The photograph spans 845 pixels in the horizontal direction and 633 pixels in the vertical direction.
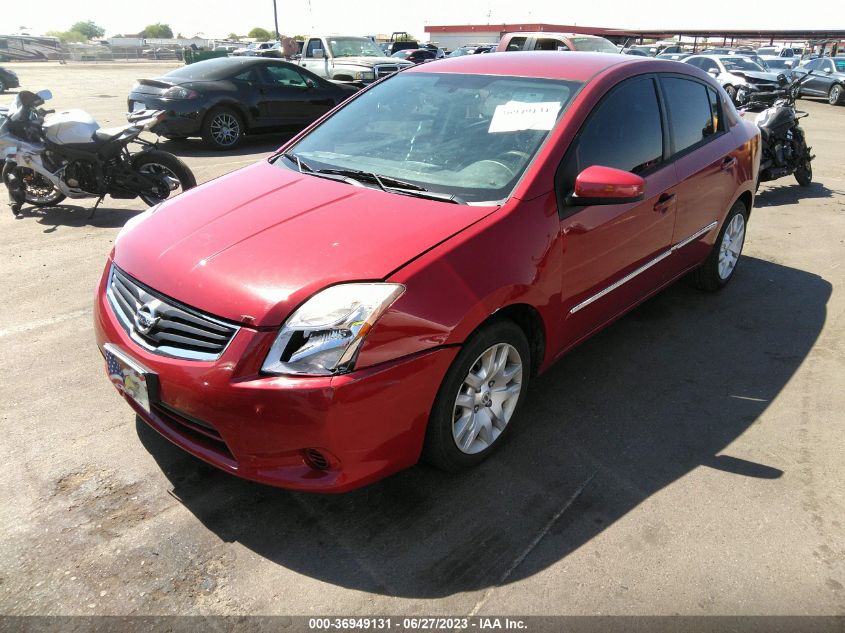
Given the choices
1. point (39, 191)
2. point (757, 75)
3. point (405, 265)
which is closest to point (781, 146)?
point (405, 265)

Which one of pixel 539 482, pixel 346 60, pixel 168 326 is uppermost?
pixel 346 60

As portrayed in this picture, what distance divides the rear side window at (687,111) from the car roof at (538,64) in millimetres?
217

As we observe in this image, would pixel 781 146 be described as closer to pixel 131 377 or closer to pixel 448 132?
pixel 448 132

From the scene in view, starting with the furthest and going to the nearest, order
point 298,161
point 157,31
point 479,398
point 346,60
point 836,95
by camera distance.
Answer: point 157,31 → point 836,95 → point 346,60 → point 298,161 → point 479,398

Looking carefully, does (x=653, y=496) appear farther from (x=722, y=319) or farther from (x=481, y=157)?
(x=722, y=319)

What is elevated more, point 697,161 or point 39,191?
point 697,161

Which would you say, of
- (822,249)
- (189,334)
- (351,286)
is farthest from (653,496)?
(822,249)

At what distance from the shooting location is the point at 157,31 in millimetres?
124562

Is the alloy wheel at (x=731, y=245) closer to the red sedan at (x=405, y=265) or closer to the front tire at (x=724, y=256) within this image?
the front tire at (x=724, y=256)

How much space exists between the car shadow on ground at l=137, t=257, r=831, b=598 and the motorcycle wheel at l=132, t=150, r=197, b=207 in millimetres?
4463

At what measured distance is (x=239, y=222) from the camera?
2.97m

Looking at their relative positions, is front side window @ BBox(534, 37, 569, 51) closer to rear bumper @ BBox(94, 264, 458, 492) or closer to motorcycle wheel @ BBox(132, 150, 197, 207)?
motorcycle wheel @ BBox(132, 150, 197, 207)

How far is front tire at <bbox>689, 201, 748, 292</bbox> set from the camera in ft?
16.3

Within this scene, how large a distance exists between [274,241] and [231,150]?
9.03 meters
